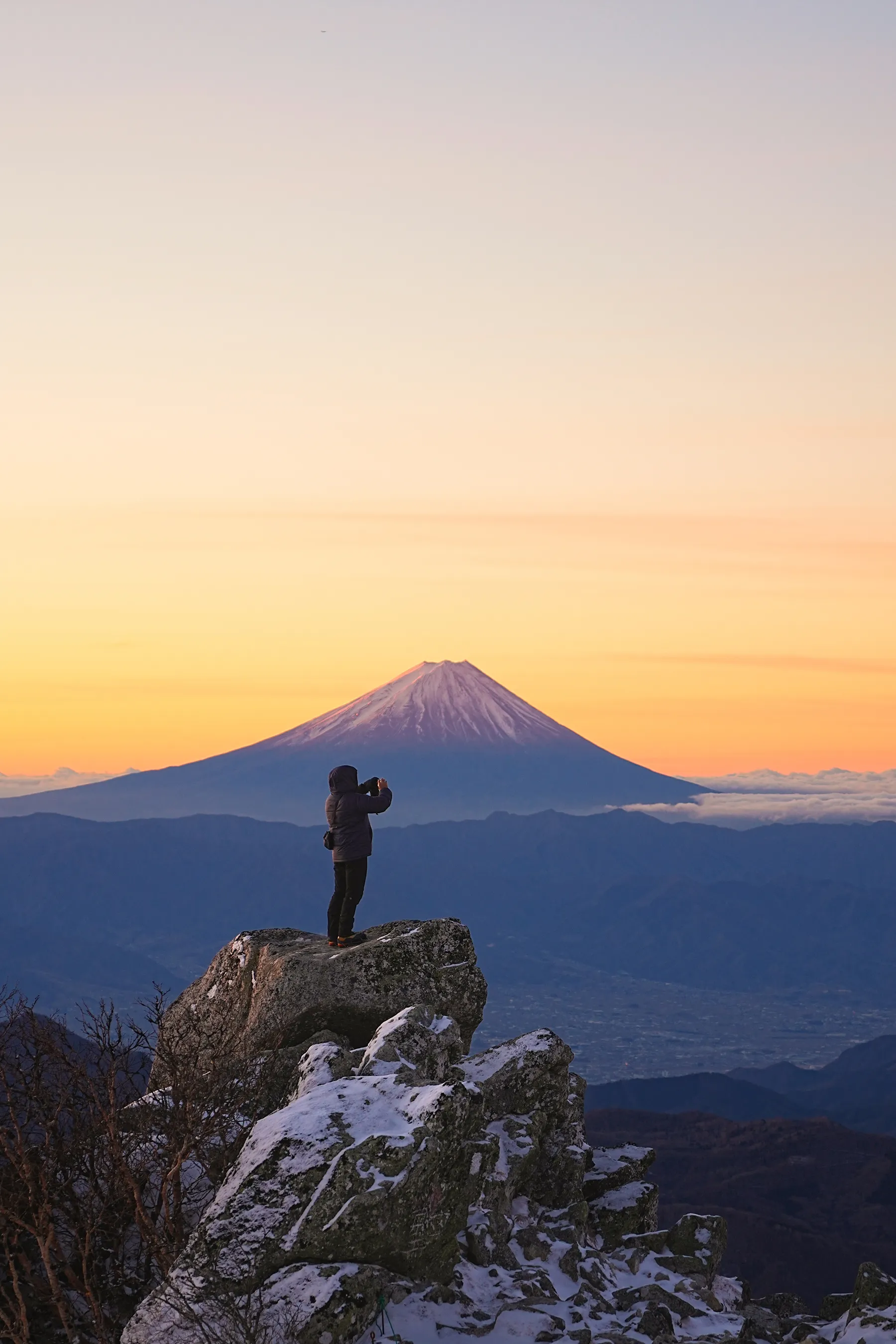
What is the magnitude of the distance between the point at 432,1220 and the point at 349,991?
8073mm

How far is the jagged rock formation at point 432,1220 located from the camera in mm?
14891

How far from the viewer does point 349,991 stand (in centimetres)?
2394

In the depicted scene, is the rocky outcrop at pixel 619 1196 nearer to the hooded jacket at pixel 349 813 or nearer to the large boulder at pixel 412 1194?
the large boulder at pixel 412 1194

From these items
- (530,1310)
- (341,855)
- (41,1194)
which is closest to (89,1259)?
(41,1194)

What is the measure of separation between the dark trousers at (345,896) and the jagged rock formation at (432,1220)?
1.20 m

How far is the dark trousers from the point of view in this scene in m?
25.1

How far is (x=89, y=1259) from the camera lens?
1669 centimetres

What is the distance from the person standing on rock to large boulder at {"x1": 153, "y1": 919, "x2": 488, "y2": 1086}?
2.24 ft

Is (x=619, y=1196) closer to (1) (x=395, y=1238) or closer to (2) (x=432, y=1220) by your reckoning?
(2) (x=432, y=1220)

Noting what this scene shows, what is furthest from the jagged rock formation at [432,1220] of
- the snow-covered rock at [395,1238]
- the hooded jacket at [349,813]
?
the hooded jacket at [349,813]

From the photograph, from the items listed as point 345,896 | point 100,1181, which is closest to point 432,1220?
point 100,1181

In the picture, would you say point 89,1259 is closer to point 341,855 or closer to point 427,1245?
point 427,1245

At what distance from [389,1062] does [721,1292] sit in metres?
7.09

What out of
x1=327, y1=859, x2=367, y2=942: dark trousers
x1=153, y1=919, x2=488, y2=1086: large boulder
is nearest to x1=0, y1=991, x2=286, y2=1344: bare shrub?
x1=153, y1=919, x2=488, y2=1086: large boulder
